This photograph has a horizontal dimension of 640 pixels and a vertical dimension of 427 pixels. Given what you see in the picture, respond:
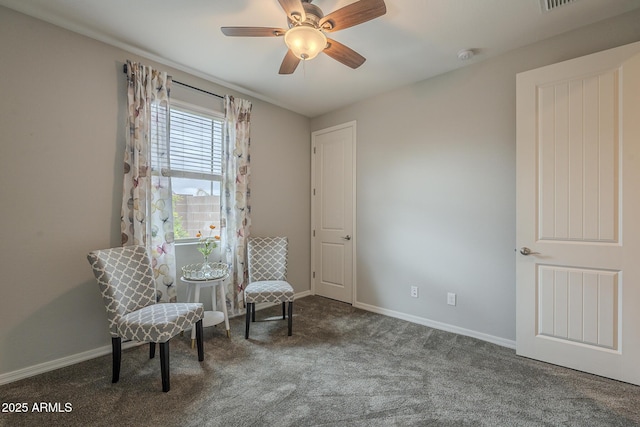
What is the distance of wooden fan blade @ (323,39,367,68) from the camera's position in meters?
2.00

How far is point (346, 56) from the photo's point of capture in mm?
2121

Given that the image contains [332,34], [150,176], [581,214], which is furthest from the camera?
[150,176]

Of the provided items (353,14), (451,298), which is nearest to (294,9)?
(353,14)

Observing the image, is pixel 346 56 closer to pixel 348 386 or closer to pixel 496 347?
pixel 348 386

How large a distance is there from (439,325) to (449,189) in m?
1.45

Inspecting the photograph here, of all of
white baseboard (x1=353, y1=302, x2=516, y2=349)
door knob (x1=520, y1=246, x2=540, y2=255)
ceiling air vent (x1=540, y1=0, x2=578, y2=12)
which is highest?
ceiling air vent (x1=540, y1=0, x2=578, y2=12)

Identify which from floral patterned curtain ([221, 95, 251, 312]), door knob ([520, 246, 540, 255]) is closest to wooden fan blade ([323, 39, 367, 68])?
floral patterned curtain ([221, 95, 251, 312])

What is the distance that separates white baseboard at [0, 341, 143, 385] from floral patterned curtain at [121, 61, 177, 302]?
1.89 ft

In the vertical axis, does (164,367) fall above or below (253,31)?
below

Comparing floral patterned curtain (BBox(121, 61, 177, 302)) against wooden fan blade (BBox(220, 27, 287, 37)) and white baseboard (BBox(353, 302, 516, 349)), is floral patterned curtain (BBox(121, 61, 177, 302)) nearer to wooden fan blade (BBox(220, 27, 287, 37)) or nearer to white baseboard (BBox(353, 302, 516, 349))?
wooden fan blade (BBox(220, 27, 287, 37))

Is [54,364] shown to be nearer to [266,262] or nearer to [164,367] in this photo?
[164,367]

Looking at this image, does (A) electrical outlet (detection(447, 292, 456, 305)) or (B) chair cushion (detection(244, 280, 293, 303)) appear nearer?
(B) chair cushion (detection(244, 280, 293, 303))

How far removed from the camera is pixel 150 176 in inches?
103

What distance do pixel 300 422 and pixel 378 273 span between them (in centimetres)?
213
